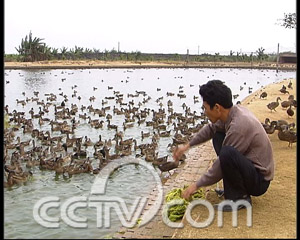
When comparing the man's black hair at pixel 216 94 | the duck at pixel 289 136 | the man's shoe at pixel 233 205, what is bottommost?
the duck at pixel 289 136

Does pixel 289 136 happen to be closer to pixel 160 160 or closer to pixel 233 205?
pixel 160 160

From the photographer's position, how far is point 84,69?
51.3m

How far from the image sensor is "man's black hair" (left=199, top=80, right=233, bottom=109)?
203 inches

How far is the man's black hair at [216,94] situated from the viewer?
5152mm

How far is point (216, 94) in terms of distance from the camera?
16.9 feet

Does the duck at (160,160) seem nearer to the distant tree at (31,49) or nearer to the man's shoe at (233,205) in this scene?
the man's shoe at (233,205)

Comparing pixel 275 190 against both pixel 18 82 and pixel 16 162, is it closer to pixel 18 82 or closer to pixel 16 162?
pixel 16 162

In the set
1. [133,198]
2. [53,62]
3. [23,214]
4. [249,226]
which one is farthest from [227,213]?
[53,62]

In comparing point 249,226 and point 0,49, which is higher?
point 0,49

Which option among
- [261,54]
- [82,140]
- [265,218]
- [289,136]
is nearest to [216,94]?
[265,218]

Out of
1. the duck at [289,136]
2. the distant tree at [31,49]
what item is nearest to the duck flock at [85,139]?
the duck at [289,136]

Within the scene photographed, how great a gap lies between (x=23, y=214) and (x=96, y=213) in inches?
51.4

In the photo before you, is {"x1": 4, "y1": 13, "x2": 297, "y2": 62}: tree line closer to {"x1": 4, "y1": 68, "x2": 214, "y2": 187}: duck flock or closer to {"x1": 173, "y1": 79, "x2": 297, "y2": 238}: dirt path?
{"x1": 4, "y1": 68, "x2": 214, "y2": 187}: duck flock

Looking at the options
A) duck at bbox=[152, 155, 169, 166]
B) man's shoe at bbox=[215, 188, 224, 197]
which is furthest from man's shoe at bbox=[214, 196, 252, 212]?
duck at bbox=[152, 155, 169, 166]
